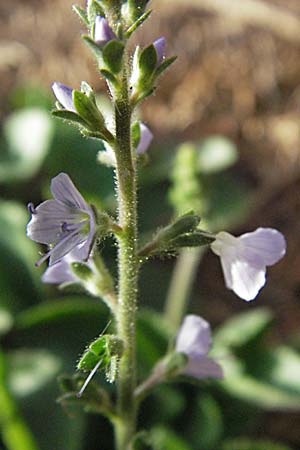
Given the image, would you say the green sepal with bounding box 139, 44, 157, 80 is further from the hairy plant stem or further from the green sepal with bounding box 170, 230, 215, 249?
the green sepal with bounding box 170, 230, 215, 249

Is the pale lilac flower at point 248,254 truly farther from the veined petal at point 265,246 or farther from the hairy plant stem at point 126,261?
the hairy plant stem at point 126,261

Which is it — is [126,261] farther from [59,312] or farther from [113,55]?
[59,312]

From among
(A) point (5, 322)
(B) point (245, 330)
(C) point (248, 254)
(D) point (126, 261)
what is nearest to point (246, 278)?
(C) point (248, 254)

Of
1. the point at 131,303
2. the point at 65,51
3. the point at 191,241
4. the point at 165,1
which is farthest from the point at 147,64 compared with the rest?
the point at 165,1

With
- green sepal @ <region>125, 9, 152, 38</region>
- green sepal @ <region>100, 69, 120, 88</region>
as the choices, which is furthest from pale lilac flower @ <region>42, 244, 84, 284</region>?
green sepal @ <region>125, 9, 152, 38</region>

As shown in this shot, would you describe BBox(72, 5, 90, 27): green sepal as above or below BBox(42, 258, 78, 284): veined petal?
above

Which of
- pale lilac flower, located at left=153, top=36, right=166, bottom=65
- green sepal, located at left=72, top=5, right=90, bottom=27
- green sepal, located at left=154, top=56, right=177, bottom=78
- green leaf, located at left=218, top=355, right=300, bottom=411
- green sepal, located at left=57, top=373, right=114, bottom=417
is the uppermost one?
green sepal, located at left=72, top=5, right=90, bottom=27

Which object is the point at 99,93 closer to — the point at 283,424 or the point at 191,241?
the point at 283,424
